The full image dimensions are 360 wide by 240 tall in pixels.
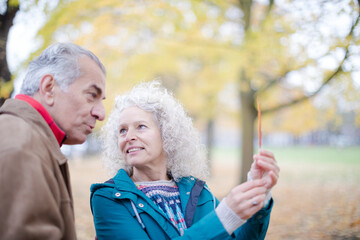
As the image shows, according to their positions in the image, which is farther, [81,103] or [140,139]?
[140,139]

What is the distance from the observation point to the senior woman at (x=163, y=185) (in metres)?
1.52

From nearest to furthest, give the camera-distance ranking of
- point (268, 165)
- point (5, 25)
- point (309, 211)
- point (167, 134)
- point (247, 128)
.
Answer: point (268, 165) < point (167, 134) < point (5, 25) < point (309, 211) < point (247, 128)

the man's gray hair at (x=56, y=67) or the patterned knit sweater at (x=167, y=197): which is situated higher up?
the man's gray hair at (x=56, y=67)

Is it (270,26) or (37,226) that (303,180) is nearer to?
(270,26)

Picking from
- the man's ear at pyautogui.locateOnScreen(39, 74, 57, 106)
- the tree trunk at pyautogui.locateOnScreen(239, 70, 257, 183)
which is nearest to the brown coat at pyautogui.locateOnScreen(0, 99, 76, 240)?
the man's ear at pyautogui.locateOnScreen(39, 74, 57, 106)

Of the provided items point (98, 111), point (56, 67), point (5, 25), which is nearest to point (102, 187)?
point (98, 111)

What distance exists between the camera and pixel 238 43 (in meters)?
7.74

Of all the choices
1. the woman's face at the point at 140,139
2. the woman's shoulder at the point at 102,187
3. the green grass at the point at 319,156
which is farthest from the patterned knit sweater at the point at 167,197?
the green grass at the point at 319,156

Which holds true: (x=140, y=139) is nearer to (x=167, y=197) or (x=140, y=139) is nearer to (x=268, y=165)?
(x=167, y=197)

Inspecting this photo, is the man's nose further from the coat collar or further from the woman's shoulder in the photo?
the woman's shoulder

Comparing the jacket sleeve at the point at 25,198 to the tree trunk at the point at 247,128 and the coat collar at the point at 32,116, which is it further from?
the tree trunk at the point at 247,128

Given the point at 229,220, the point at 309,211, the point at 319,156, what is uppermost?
the point at 229,220

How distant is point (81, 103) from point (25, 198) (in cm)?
58

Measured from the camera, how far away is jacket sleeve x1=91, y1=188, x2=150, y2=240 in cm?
173
